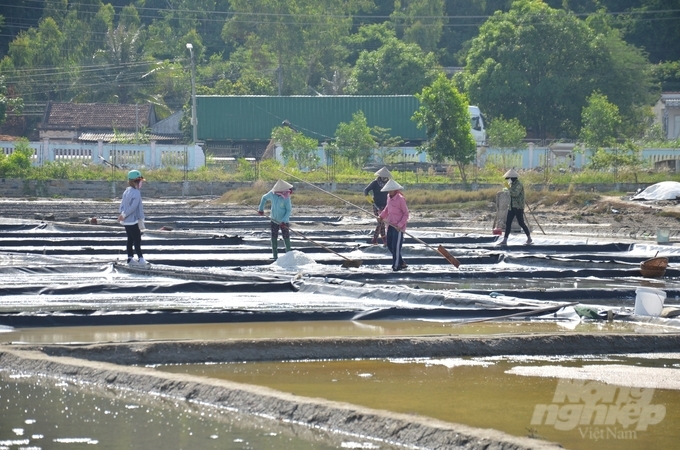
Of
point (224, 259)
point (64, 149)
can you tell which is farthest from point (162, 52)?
point (224, 259)

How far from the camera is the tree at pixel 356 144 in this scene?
35219 millimetres

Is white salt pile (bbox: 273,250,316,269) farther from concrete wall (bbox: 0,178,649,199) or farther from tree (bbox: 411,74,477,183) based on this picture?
tree (bbox: 411,74,477,183)

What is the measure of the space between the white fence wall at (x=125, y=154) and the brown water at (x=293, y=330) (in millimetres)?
26647

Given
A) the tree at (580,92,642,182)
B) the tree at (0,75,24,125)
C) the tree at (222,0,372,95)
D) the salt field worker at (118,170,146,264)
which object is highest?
the tree at (222,0,372,95)

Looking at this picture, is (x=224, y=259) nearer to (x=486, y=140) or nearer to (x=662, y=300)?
(x=662, y=300)

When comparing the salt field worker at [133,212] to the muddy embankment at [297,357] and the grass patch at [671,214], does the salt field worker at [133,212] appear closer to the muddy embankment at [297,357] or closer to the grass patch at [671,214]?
the muddy embankment at [297,357]

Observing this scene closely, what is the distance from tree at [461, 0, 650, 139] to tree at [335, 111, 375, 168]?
37.1 ft

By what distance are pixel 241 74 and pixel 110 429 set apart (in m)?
50.6

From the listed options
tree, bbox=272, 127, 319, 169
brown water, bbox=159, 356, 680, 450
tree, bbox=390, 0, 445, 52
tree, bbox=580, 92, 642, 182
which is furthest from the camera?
tree, bbox=390, 0, 445, 52

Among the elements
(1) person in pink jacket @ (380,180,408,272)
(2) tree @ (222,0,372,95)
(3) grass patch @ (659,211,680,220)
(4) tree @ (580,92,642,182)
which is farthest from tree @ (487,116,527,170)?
(1) person in pink jacket @ (380,180,408,272)

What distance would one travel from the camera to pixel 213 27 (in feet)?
202

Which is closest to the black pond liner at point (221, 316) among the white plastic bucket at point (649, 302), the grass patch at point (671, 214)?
the white plastic bucket at point (649, 302)

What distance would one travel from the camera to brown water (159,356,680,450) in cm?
534

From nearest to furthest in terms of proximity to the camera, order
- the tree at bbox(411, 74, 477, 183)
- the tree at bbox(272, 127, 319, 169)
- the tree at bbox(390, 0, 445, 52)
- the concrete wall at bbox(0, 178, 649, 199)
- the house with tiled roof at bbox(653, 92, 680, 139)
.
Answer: the tree at bbox(411, 74, 477, 183)
the concrete wall at bbox(0, 178, 649, 199)
the tree at bbox(272, 127, 319, 169)
the house with tiled roof at bbox(653, 92, 680, 139)
the tree at bbox(390, 0, 445, 52)
